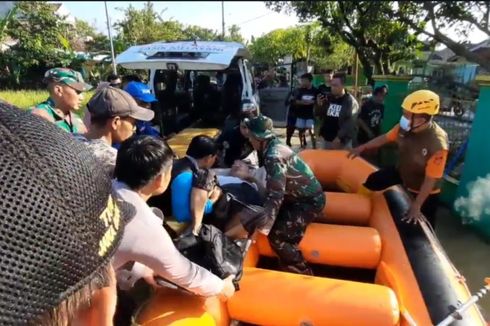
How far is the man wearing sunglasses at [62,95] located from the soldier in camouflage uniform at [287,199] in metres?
1.39

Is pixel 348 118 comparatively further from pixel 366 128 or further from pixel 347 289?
pixel 347 289

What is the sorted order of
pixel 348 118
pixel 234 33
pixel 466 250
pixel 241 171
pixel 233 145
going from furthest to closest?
pixel 234 33, pixel 348 118, pixel 466 250, pixel 233 145, pixel 241 171

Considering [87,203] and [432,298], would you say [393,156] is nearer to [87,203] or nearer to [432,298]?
[432,298]

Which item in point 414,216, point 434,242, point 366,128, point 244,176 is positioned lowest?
point 434,242

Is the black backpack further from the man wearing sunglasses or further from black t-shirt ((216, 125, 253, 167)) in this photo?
black t-shirt ((216, 125, 253, 167))

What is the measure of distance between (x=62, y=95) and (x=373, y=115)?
184 inches

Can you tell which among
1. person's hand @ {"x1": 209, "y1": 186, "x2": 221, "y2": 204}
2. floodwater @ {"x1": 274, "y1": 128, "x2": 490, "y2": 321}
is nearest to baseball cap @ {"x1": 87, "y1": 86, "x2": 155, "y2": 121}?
person's hand @ {"x1": 209, "y1": 186, "x2": 221, "y2": 204}

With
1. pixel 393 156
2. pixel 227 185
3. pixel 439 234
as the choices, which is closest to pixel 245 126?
pixel 227 185

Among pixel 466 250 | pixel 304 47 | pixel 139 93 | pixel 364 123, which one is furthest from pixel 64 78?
pixel 304 47

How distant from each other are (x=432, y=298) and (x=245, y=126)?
1.72m

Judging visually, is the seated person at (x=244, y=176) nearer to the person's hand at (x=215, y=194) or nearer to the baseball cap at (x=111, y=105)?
the person's hand at (x=215, y=194)

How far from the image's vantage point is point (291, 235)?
9.59ft

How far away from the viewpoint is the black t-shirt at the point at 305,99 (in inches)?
286

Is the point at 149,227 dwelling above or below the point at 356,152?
above
